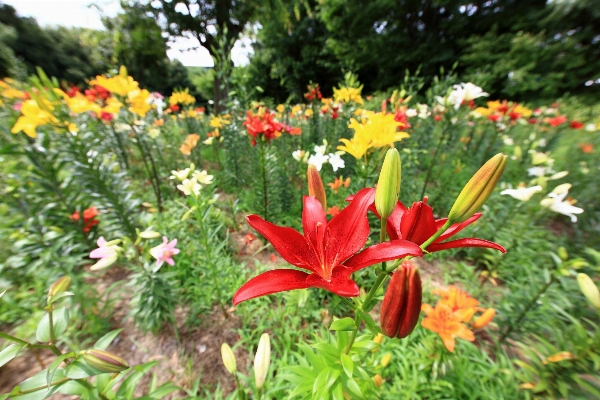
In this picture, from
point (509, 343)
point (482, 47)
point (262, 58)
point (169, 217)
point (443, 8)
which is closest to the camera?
point (509, 343)

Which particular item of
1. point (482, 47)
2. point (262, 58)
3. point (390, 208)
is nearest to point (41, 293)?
point (390, 208)

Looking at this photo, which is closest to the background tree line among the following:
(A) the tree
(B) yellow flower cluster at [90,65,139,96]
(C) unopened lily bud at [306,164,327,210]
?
(A) the tree

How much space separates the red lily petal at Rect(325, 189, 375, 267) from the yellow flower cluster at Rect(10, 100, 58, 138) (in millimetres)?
1632

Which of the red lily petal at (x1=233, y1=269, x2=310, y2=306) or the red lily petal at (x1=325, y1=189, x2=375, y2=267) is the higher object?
the red lily petal at (x1=325, y1=189, x2=375, y2=267)

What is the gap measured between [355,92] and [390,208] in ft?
6.63

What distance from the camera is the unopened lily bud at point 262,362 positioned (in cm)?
63

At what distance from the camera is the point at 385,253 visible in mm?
386

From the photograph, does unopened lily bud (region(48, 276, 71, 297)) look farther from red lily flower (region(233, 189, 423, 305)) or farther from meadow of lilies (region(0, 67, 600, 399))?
red lily flower (region(233, 189, 423, 305))

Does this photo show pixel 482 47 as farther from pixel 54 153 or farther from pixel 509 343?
pixel 54 153

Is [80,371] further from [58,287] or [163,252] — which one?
[163,252]

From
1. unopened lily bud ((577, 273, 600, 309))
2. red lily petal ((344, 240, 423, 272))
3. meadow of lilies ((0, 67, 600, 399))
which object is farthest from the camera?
unopened lily bud ((577, 273, 600, 309))

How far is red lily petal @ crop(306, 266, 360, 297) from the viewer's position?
0.37m

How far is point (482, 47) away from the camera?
973 centimetres

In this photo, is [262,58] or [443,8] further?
[262,58]
